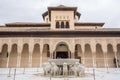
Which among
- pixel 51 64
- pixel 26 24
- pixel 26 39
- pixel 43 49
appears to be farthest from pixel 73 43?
pixel 51 64

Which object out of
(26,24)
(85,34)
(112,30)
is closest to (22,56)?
(26,24)

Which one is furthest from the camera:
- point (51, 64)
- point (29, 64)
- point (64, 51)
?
point (64, 51)

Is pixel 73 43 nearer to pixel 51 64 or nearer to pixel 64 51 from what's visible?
pixel 64 51

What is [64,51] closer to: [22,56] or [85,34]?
[85,34]

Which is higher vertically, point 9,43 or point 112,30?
point 112,30

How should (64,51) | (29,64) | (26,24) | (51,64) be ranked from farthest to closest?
1. (26,24)
2. (64,51)
3. (29,64)
4. (51,64)

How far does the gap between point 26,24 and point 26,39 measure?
12.5ft

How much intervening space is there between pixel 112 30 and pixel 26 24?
10.9 metres

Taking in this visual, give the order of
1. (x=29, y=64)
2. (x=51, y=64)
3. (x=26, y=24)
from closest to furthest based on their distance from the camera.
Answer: (x=51, y=64) → (x=29, y=64) → (x=26, y=24)

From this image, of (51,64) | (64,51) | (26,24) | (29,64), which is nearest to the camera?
(51,64)

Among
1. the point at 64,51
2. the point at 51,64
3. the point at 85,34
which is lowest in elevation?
the point at 51,64

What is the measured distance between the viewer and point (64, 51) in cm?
2475

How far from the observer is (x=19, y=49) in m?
23.0

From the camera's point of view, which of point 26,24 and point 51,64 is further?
point 26,24
